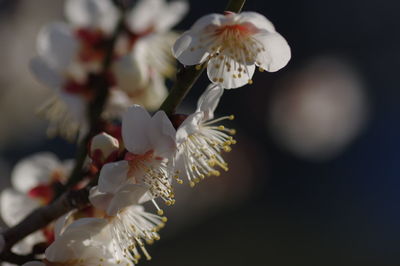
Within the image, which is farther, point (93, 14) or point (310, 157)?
point (310, 157)

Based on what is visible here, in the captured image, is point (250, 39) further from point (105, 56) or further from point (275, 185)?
point (275, 185)

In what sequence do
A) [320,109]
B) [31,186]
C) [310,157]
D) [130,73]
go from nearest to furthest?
1. [130,73]
2. [31,186]
3. [320,109]
4. [310,157]

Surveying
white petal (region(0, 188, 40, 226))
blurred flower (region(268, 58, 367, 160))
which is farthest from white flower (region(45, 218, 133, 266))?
blurred flower (region(268, 58, 367, 160))

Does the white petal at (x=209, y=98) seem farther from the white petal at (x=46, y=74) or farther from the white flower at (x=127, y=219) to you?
the white petal at (x=46, y=74)

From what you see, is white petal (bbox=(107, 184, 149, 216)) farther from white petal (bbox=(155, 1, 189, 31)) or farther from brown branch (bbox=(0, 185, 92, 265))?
white petal (bbox=(155, 1, 189, 31))

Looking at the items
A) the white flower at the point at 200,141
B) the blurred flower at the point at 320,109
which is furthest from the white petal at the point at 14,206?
the blurred flower at the point at 320,109

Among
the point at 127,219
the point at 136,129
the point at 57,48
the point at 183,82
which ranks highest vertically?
the point at 183,82

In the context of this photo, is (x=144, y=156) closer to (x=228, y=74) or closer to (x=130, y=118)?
(x=130, y=118)

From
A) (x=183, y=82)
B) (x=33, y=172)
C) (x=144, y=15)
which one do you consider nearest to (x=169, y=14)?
(x=144, y=15)
